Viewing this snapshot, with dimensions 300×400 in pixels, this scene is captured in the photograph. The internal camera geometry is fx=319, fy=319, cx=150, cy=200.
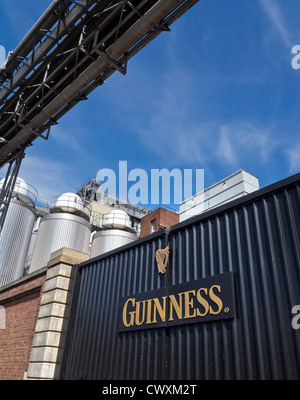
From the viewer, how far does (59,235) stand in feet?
64.3

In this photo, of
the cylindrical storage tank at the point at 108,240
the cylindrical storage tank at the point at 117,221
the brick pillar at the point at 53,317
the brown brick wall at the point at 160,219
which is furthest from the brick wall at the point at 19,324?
the brown brick wall at the point at 160,219

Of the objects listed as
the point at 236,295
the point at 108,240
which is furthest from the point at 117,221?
the point at 236,295

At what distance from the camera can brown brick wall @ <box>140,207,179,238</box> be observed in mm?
30891

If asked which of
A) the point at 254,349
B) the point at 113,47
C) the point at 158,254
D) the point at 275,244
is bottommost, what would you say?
the point at 254,349

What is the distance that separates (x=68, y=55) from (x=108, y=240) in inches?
568

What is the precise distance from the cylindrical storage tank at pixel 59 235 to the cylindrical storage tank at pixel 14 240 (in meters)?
0.81

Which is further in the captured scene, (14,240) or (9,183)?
(14,240)

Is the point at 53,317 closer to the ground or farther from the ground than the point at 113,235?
closer to the ground

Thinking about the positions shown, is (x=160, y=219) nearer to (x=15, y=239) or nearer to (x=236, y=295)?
(x=15, y=239)

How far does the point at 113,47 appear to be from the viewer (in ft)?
31.8

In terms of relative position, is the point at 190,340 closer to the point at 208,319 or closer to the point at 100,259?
the point at 208,319
